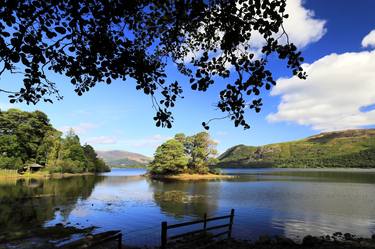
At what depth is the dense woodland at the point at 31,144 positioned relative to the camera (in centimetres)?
8606

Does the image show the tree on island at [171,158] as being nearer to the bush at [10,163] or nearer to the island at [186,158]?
the island at [186,158]

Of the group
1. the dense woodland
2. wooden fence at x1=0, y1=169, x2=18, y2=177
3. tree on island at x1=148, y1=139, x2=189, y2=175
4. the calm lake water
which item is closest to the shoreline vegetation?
the calm lake water

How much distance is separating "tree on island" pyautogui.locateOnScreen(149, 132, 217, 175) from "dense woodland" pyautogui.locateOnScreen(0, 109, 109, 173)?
3260 centimetres

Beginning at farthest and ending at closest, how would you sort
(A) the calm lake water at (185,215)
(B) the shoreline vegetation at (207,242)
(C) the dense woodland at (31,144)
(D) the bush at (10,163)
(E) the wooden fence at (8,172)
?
(C) the dense woodland at (31,144)
(D) the bush at (10,163)
(E) the wooden fence at (8,172)
(A) the calm lake water at (185,215)
(B) the shoreline vegetation at (207,242)

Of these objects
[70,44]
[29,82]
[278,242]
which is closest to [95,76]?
[70,44]

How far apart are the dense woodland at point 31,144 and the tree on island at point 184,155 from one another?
32597mm

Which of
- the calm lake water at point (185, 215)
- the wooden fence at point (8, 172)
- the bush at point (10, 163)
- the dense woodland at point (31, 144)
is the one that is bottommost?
the calm lake water at point (185, 215)

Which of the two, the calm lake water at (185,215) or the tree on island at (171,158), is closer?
the calm lake water at (185,215)

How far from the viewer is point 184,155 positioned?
101438mm

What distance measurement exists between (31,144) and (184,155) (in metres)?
49.2

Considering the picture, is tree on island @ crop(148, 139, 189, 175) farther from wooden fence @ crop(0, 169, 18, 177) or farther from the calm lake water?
the calm lake water

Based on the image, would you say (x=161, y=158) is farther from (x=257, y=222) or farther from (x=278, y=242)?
(x=278, y=242)

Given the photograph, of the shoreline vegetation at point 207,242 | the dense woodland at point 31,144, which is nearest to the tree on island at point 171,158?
the dense woodland at point 31,144

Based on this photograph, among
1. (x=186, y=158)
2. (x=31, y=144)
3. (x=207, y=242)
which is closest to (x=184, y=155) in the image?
(x=186, y=158)
